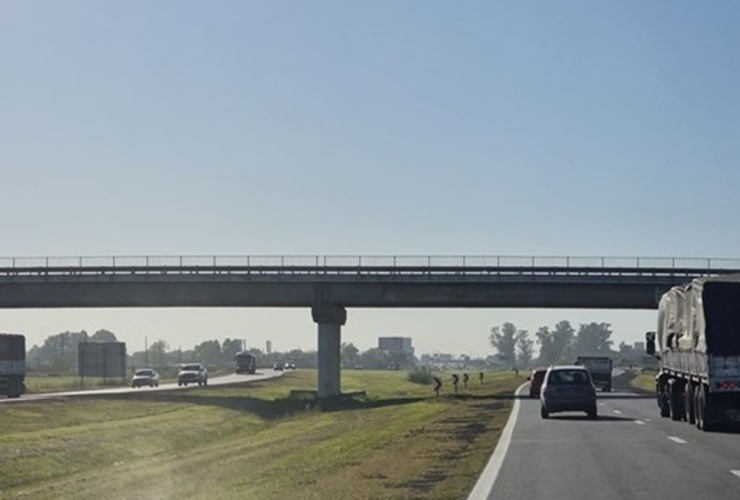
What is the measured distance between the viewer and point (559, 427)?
37531mm

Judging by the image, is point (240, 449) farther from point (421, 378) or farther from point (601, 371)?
point (421, 378)

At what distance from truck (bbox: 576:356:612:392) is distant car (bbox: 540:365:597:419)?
45.5 m

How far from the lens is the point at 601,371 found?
3590 inches

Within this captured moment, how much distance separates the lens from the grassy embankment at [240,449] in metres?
23.3

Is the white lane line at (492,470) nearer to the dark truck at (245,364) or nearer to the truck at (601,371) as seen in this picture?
the truck at (601,371)

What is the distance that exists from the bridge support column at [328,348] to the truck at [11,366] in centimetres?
1794

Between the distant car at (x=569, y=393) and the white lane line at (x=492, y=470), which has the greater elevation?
the distant car at (x=569, y=393)

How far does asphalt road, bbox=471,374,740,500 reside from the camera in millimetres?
18969

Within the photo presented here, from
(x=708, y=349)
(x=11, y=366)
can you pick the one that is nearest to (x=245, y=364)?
(x=11, y=366)

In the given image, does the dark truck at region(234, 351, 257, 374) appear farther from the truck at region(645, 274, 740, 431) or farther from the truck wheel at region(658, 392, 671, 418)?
the truck at region(645, 274, 740, 431)

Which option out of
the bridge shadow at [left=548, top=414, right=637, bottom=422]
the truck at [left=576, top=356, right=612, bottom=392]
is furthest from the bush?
the bridge shadow at [left=548, top=414, right=637, bottom=422]

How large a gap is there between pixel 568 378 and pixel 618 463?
757 inches

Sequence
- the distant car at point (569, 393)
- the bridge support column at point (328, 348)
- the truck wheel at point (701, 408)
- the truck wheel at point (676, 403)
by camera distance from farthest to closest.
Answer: the bridge support column at point (328, 348) < the distant car at point (569, 393) < the truck wheel at point (676, 403) < the truck wheel at point (701, 408)

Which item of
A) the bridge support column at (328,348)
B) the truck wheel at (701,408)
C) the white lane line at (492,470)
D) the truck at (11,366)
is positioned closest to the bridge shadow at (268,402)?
the bridge support column at (328,348)
